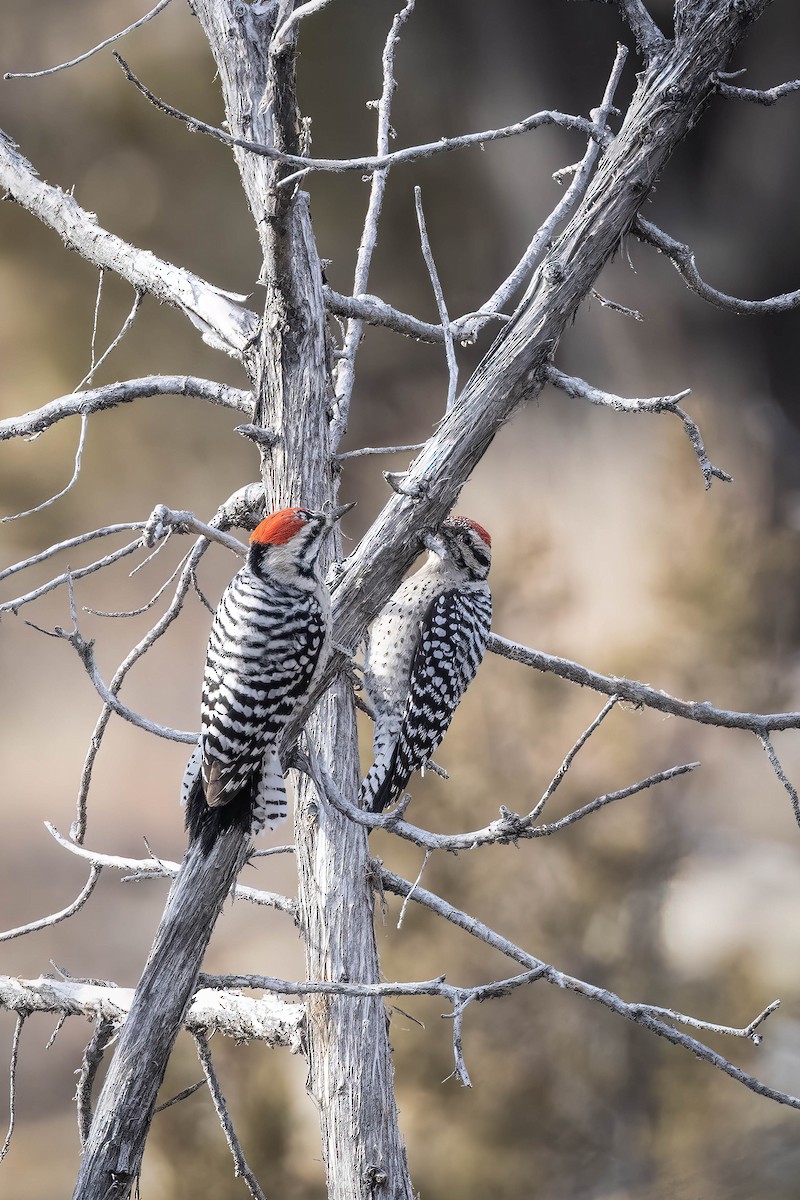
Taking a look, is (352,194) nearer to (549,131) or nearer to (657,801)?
(549,131)

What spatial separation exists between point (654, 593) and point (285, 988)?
3.06m

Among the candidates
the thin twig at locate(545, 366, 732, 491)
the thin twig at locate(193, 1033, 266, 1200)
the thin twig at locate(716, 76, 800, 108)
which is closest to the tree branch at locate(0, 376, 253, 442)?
the thin twig at locate(545, 366, 732, 491)

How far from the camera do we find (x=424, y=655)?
8.50 feet

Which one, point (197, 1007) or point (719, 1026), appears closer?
point (719, 1026)

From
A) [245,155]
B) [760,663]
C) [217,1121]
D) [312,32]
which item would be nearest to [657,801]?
[760,663]

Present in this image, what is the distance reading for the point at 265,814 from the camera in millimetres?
1883

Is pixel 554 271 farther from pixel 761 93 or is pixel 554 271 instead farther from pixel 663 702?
pixel 663 702

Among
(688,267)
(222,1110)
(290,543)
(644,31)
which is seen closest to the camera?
(644,31)

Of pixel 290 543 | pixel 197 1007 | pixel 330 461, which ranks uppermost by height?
pixel 330 461

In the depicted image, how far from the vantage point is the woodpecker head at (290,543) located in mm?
2035

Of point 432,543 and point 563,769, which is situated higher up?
point 432,543

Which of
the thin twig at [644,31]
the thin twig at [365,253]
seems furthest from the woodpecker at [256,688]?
the thin twig at [644,31]

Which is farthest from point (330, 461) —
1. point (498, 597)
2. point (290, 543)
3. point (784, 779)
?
point (498, 597)

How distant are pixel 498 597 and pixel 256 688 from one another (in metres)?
2.59
